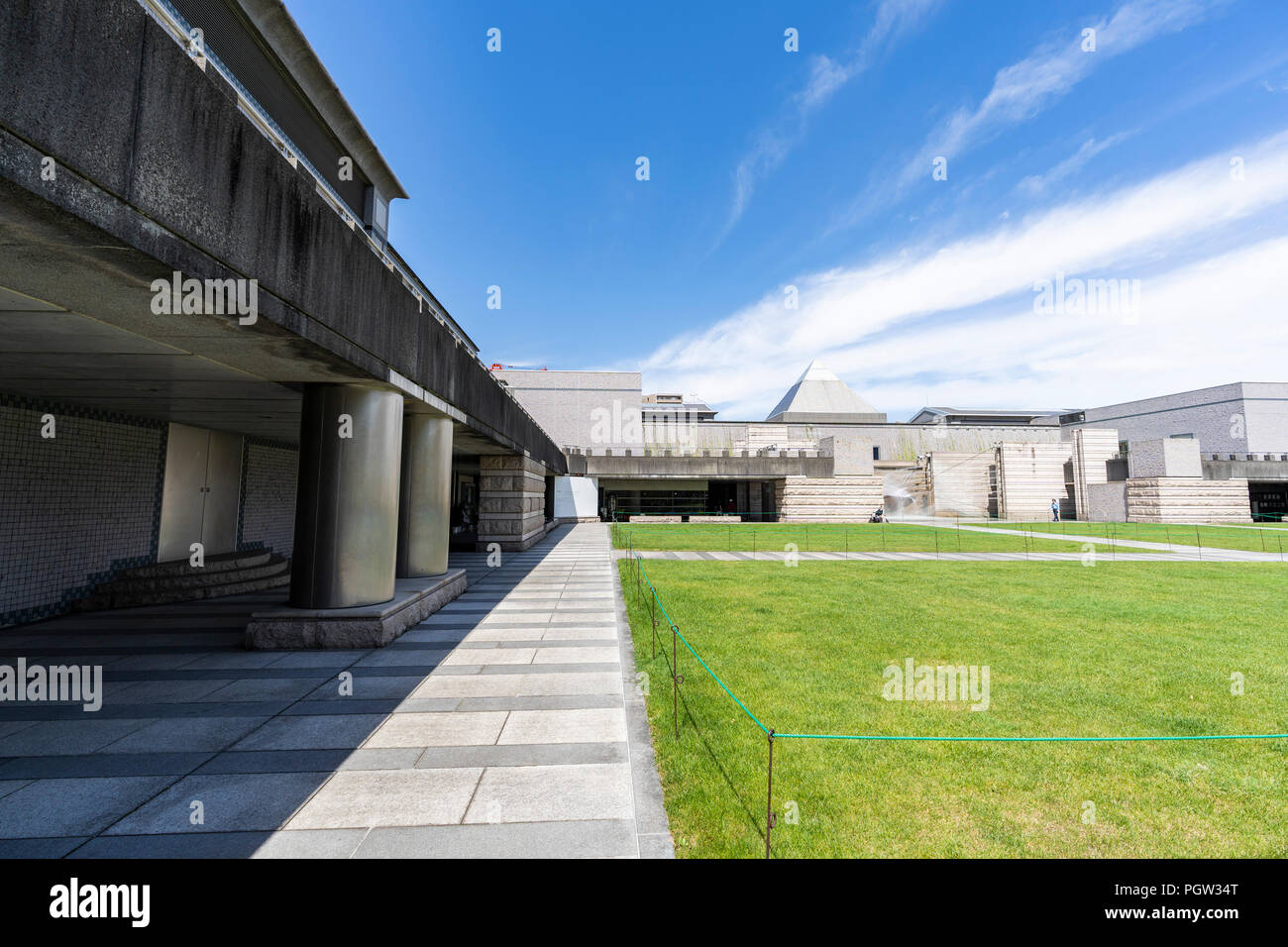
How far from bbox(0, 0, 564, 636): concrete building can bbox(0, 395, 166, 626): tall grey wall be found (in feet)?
0.12

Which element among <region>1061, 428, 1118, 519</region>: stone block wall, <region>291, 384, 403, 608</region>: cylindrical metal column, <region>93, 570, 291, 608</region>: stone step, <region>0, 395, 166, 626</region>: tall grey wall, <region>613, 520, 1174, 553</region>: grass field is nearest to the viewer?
<region>291, 384, 403, 608</region>: cylindrical metal column

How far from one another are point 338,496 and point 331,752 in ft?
13.0

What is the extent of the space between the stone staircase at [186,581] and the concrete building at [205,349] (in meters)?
0.05

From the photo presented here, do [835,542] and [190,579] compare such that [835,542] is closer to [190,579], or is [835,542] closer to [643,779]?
[643,779]

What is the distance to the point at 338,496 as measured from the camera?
7555 mm

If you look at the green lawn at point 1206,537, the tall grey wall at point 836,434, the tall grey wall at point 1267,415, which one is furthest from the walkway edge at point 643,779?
the tall grey wall at point 1267,415

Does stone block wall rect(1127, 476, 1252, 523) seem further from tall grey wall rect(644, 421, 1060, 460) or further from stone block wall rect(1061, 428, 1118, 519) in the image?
tall grey wall rect(644, 421, 1060, 460)

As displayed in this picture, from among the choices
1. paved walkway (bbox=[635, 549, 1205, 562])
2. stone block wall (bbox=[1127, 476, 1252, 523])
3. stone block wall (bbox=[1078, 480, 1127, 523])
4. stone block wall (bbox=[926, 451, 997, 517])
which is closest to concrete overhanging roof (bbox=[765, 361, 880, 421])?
stone block wall (bbox=[926, 451, 997, 517])

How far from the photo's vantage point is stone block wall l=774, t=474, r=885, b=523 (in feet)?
135

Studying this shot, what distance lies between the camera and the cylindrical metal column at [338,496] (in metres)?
7.55

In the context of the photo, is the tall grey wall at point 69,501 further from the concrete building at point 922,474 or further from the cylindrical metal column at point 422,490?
the concrete building at point 922,474

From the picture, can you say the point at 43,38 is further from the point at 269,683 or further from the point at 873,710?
the point at 873,710

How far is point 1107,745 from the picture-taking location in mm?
4918
